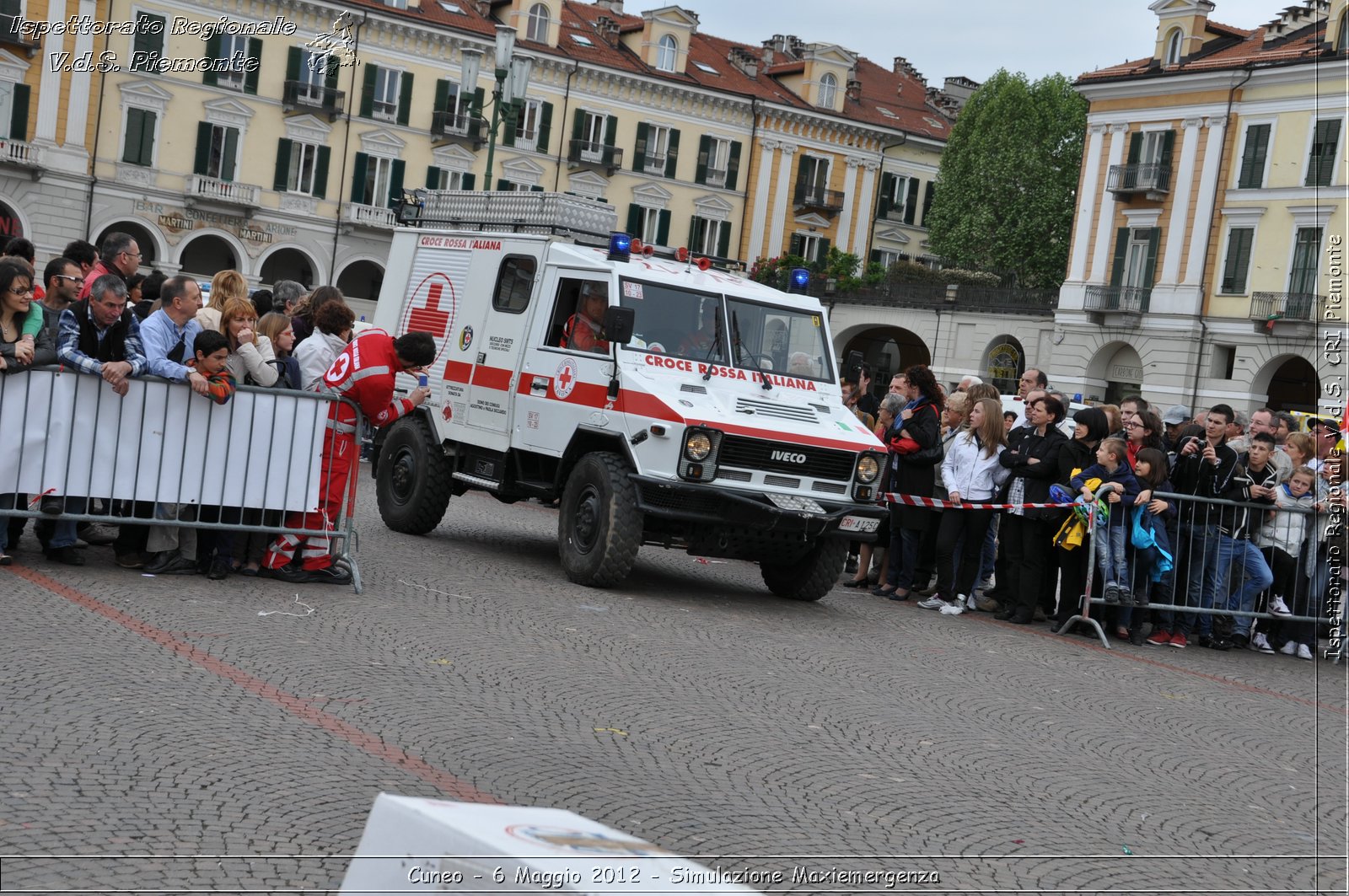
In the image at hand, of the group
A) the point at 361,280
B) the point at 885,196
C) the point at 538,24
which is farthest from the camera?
the point at 885,196

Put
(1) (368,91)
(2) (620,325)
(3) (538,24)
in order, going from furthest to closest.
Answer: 1. (3) (538,24)
2. (1) (368,91)
3. (2) (620,325)

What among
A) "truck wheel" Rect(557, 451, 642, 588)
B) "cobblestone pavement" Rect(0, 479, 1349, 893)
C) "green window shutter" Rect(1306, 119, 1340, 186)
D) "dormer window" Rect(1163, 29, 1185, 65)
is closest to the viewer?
"cobblestone pavement" Rect(0, 479, 1349, 893)

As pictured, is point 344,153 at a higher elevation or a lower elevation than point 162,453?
higher

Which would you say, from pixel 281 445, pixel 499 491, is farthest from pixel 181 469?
pixel 499 491

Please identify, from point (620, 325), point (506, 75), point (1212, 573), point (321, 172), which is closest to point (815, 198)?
point (321, 172)

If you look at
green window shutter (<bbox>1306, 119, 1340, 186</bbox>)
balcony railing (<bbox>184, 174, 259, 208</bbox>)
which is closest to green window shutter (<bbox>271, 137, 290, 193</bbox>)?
balcony railing (<bbox>184, 174, 259, 208</bbox>)

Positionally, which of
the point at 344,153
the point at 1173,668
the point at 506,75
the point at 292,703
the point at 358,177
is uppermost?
the point at 344,153

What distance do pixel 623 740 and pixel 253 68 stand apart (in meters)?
51.5

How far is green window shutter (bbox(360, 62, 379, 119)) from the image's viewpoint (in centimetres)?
5622

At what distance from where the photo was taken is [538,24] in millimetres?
60625

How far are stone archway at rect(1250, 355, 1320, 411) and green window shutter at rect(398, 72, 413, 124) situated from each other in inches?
1242

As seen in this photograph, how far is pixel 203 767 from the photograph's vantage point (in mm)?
5488

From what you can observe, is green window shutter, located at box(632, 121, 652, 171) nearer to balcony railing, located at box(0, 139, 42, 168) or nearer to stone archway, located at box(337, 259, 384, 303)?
stone archway, located at box(337, 259, 384, 303)

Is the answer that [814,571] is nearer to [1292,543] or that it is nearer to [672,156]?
[1292,543]
